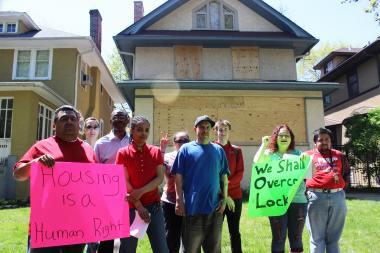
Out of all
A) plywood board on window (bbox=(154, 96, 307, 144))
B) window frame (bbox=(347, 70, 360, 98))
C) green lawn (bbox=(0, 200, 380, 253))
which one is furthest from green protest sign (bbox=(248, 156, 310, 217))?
window frame (bbox=(347, 70, 360, 98))

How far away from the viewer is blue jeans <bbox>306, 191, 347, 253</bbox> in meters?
4.53

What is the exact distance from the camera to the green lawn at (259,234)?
20.1ft

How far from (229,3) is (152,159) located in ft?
52.2

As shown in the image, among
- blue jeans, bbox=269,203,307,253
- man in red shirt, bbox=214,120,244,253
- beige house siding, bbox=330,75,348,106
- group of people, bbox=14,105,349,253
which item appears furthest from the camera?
beige house siding, bbox=330,75,348,106

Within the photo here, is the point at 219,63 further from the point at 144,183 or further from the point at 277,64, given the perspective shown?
the point at 144,183

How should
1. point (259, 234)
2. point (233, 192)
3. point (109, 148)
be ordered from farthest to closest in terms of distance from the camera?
point (259, 234)
point (233, 192)
point (109, 148)

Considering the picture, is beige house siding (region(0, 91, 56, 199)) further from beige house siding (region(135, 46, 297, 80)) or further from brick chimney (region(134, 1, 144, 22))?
brick chimney (region(134, 1, 144, 22))

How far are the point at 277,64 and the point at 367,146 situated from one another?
18.9 feet

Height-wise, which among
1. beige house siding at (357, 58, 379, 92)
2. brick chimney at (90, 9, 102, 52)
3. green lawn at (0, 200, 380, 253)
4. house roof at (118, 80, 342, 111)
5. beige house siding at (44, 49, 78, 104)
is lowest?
green lawn at (0, 200, 380, 253)

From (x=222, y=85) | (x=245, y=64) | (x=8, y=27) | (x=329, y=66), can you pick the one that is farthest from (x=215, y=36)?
(x=329, y=66)

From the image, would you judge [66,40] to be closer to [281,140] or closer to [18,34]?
[18,34]

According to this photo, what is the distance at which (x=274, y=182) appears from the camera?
15.2ft

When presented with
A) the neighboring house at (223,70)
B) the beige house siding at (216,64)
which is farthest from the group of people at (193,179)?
the beige house siding at (216,64)

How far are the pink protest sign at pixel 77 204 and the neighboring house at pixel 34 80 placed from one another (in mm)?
11909
